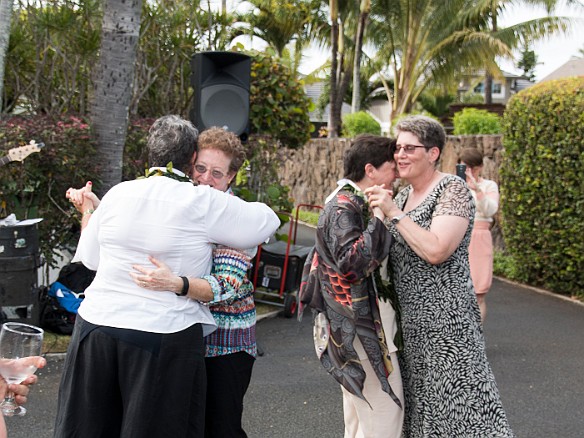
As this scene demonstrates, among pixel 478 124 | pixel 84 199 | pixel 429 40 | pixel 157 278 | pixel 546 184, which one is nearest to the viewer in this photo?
pixel 157 278

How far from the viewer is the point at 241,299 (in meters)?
3.08

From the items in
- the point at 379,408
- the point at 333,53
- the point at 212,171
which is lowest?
the point at 379,408

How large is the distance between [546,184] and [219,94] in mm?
4178

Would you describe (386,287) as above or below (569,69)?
below

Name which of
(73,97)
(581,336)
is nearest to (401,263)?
(581,336)

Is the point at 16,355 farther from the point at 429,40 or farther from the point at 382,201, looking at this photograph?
the point at 429,40

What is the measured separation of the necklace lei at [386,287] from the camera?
3.29 metres

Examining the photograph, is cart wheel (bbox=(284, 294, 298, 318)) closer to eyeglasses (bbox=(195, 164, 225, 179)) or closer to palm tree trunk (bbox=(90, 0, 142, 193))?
palm tree trunk (bbox=(90, 0, 142, 193))

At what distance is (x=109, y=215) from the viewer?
274 cm

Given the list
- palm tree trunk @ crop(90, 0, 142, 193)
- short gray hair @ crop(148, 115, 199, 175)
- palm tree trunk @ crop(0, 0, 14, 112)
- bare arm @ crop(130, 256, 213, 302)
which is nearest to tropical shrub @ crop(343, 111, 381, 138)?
palm tree trunk @ crop(90, 0, 142, 193)

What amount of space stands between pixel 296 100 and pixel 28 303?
509 centimetres

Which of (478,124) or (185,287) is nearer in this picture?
(185,287)

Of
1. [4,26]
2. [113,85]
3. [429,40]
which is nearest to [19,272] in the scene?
[113,85]

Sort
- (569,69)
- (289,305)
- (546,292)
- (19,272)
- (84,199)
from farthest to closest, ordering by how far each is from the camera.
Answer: (569,69), (546,292), (289,305), (19,272), (84,199)
